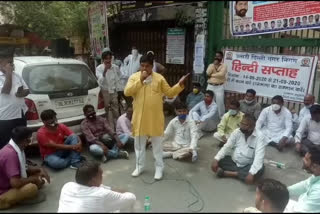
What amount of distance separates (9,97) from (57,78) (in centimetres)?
99

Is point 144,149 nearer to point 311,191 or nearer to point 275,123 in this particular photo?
point 311,191

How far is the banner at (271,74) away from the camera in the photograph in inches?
242

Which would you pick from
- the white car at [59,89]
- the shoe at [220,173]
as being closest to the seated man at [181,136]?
the shoe at [220,173]

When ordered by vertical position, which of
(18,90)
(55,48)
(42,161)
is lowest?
(42,161)

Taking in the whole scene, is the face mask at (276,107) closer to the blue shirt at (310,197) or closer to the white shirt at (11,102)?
the blue shirt at (310,197)

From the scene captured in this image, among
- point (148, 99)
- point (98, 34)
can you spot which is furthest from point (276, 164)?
point (98, 34)

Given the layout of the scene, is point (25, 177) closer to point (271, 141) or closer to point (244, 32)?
point (271, 141)

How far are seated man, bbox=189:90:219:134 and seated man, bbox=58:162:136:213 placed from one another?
3.98 m

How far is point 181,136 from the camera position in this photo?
538 centimetres

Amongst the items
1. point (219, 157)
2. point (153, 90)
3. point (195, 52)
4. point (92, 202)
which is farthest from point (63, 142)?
point (195, 52)

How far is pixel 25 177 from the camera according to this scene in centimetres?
374

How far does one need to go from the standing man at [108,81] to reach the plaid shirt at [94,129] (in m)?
0.84

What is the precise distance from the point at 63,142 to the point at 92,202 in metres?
2.68

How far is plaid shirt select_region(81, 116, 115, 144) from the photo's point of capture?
207 inches
